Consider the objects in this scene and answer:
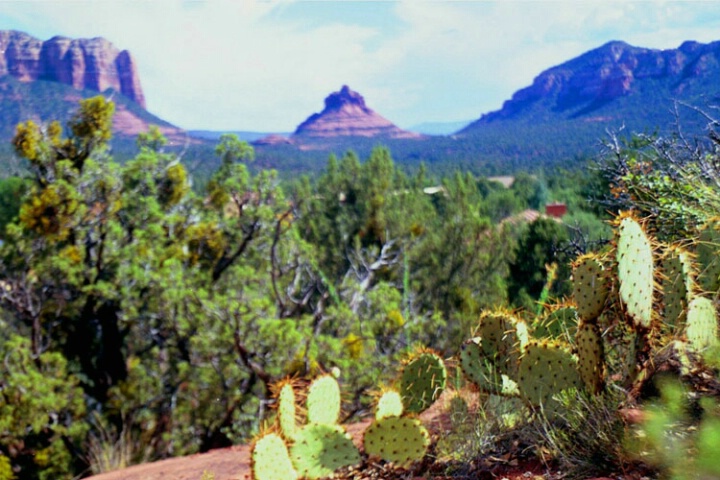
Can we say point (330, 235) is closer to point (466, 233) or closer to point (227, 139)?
point (466, 233)

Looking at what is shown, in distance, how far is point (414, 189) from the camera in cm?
2050

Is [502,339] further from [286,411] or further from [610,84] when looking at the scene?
[610,84]

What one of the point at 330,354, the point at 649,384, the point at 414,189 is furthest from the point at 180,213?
the point at 414,189

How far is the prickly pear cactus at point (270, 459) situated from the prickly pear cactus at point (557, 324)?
145cm

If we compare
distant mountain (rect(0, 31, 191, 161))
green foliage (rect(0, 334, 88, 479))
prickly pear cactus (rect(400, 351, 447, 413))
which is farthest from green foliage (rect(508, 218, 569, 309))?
prickly pear cactus (rect(400, 351, 447, 413))

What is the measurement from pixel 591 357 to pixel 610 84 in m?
130

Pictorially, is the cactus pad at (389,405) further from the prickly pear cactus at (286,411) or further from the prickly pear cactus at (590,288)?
the prickly pear cactus at (590,288)

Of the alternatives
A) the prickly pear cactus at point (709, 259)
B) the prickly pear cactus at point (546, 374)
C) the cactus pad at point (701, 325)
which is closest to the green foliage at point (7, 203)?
the prickly pear cactus at point (546, 374)

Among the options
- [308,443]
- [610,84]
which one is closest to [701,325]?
[308,443]

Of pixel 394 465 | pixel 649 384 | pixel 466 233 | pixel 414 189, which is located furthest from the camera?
pixel 414 189

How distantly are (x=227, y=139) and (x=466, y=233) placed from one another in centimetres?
858

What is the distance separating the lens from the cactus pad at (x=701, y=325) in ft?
9.10

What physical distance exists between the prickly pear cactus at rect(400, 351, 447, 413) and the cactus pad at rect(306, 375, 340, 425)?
37 cm

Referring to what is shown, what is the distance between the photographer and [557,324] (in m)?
3.83
